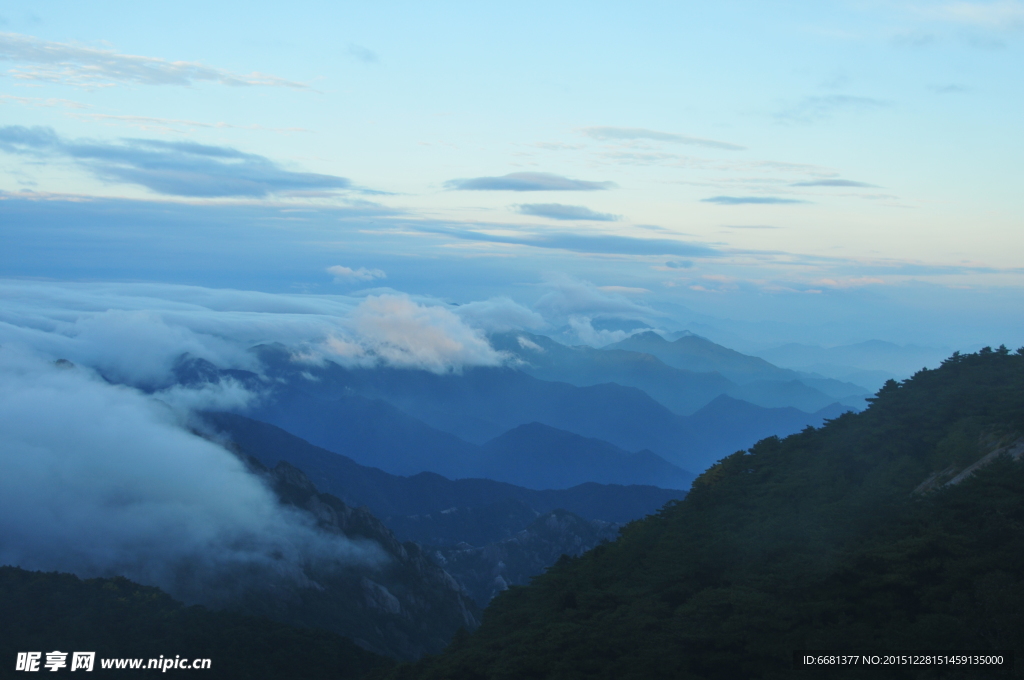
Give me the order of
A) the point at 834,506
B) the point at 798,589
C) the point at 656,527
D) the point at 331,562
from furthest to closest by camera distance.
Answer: the point at 331,562 → the point at 656,527 → the point at 834,506 → the point at 798,589

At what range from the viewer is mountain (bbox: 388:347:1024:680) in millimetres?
29719

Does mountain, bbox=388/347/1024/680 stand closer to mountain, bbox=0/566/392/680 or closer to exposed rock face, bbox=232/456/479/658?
mountain, bbox=0/566/392/680

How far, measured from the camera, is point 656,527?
57938 mm

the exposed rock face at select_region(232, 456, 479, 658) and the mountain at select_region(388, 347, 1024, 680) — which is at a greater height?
the mountain at select_region(388, 347, 1024, 680)

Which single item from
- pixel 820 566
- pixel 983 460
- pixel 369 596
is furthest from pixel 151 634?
pixel 983 460

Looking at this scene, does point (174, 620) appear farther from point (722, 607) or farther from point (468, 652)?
point (722, 607)

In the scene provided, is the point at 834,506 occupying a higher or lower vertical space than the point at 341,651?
higher

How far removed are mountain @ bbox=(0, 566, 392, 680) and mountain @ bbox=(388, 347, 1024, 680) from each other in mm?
28461

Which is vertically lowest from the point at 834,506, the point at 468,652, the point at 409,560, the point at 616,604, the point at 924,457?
the point at 409,560

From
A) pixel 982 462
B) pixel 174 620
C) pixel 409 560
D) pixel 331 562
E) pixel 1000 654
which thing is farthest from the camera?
pixel 409 560

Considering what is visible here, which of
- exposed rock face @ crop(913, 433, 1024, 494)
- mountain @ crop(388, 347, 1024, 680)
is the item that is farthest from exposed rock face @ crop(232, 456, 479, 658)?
exposed rock face @ crop(913, 433, 1024, 494)

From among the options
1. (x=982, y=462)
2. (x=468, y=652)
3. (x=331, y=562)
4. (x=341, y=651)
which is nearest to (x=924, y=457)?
(x=982, y=462)

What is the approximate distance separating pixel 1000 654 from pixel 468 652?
33.3 m

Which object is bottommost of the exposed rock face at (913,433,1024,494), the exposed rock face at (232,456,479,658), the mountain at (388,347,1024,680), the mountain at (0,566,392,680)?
the exposed rock face at (232,456,479,658)
